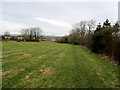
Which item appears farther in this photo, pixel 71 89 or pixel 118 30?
pixel 118 30

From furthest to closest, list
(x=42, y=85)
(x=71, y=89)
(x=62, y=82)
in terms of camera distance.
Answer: (x=62, y=82)
(x=42, y=85)
(x=71, y=89)

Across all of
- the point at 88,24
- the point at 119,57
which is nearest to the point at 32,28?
the point at 88,24

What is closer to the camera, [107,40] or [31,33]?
[107,40]

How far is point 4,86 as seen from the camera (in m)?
3.02

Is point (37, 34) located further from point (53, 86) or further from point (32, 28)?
point (53, 86)

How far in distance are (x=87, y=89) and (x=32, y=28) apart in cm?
5839

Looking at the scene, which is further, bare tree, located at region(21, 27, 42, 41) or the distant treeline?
bare tree, located at region(21, 27, 42, 41)

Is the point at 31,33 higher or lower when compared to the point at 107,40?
higher

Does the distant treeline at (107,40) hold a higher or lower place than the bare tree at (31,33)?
lower

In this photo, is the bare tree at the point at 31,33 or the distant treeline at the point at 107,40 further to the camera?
the bare tree at the point at 31,33

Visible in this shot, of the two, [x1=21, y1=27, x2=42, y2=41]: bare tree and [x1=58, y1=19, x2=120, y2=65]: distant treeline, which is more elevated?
[x1=21, y1=27, x2=42, y2=41]: bare tree

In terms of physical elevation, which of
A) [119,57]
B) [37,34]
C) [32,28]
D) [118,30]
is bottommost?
[119,57]

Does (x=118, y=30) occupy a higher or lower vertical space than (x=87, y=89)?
higher

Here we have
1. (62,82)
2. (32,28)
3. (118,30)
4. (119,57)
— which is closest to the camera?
(62,82)
